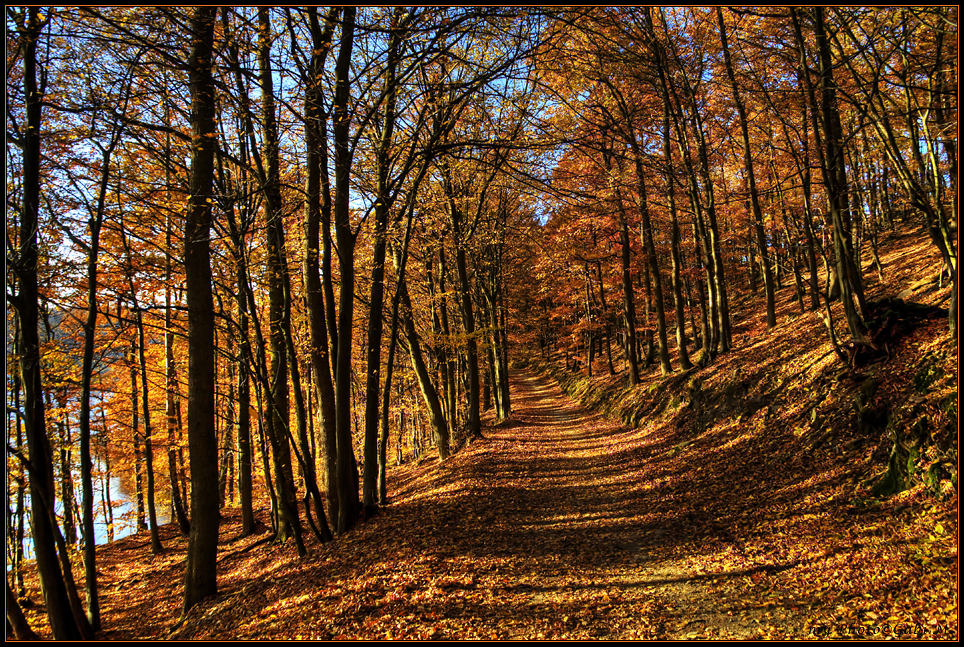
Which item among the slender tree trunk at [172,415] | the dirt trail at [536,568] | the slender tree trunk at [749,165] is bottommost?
the dirt trail at [536,568]

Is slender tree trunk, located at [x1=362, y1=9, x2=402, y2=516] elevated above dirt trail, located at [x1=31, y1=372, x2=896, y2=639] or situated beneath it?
elevated above

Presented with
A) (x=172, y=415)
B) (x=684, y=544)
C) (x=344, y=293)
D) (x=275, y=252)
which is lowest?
(x=684, y=544)

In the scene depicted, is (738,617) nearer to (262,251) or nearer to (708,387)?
(708,387)

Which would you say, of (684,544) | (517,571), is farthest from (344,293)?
(684,544)

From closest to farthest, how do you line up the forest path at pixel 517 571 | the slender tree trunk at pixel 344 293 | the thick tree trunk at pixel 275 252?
1. the forest path at pixel 517 571
2. the thick tree trunk at pixel 275 252
3. the slender tree trunk at pixel 344 293

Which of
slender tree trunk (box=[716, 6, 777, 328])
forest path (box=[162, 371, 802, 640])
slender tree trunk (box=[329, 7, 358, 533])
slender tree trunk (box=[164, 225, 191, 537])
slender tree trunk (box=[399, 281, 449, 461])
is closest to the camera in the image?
forest path (box=[162, 371, 802, 640])

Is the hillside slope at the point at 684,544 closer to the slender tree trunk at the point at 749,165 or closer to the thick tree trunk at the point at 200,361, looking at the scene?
the thick tree trunk at the point at 200,361

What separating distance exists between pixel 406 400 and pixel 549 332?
20.7m

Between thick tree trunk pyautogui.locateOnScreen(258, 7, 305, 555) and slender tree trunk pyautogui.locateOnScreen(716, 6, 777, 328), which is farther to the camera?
slender tree trunk pyautogui.locateOnScreen(716, 6, 777, 328)

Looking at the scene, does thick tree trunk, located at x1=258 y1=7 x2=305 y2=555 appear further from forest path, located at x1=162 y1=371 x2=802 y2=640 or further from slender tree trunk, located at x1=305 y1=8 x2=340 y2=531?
forest path, located at x1=162 y1=371 x2=802 y2=640

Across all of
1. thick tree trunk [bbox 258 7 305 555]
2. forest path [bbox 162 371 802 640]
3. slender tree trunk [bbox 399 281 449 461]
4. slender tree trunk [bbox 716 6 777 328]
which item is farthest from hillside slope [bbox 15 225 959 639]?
slender tree trunk [bbox 716 6 777 328]

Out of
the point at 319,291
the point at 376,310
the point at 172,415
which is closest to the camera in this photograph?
the point at 319,291

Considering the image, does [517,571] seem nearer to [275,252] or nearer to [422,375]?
[275,252]

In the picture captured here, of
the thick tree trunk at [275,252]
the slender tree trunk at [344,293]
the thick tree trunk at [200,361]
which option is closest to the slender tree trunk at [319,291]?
the slender tree trunk at [344,293]
